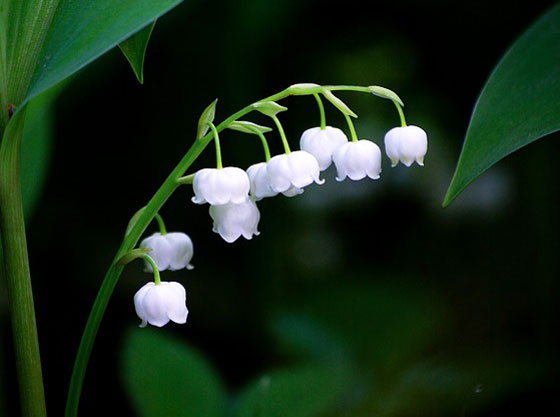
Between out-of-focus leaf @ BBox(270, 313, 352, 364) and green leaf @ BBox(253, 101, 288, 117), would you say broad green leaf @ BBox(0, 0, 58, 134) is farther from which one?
out-of-focus leaf @ BBox(270, 313, 352, 364)

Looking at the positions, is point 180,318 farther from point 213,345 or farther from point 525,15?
point 525,15

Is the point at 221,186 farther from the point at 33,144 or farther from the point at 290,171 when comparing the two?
the point at 33,144

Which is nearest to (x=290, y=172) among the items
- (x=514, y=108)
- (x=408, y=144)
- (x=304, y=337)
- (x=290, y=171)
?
(x=290, y=171)

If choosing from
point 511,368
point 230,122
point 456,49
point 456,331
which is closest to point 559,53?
point 230,122

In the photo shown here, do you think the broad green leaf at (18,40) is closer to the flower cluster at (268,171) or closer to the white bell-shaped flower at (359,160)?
the flower cluster at (268,171)

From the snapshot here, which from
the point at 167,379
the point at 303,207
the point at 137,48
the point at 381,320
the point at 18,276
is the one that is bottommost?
the point at 381,320

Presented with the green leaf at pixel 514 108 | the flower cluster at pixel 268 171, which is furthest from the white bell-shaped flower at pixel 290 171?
the green leaf at pixel 514 108
